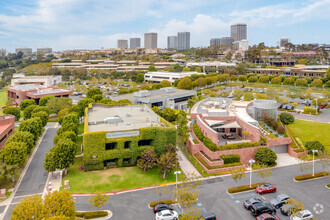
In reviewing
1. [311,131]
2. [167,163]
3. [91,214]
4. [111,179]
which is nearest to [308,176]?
[167,163]

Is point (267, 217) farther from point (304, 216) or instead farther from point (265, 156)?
point (265, 156)

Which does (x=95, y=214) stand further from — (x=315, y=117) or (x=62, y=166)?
(x=315, y=117)

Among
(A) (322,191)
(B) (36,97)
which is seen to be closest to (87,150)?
(A) (322,191)

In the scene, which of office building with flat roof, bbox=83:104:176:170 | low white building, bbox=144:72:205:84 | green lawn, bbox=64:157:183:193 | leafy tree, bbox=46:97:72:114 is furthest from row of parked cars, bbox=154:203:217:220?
low white building, bbox=144:72:205:84

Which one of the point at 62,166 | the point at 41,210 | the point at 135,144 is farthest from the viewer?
the point at 135,144

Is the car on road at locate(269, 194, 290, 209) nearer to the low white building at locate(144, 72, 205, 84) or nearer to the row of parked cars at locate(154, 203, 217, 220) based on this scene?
the row of parked cars at locate(154, 203, 217, 220)

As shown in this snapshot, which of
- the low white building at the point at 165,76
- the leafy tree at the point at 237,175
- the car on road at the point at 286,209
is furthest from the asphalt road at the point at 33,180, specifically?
the low white building at the point at 165,76

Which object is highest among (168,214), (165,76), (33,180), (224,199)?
(165,76)

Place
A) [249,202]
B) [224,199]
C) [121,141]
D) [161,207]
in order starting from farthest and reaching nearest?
[121,141]
[224,199]
[249,202]
[161,207]
